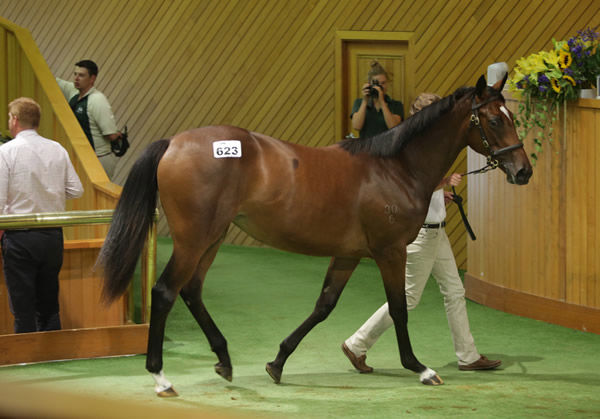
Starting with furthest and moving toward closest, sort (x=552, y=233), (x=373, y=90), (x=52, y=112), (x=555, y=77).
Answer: (x=373, y=90) → (x=52, y=112) → (x=552, y=233) → (x=555, y=77)

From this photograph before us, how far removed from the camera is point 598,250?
5.76m

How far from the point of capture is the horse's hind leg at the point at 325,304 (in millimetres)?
4629

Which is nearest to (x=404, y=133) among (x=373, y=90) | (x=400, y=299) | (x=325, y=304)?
(x=400, y=299)

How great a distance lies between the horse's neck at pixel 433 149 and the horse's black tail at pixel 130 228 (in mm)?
1358

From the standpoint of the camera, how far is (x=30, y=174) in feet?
15.7

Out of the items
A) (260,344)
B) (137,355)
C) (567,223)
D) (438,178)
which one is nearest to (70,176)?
(137,355)

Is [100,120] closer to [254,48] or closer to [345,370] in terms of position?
[254,48]

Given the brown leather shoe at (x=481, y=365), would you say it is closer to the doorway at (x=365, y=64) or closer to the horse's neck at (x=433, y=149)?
the horse's neck at (x=433, y=149)

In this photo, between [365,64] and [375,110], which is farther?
[365,64]

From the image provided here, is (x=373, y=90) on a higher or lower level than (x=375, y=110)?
higher

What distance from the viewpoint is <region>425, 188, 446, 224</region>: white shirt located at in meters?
4.89

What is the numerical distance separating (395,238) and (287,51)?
512 cm

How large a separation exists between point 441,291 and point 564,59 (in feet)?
6.53

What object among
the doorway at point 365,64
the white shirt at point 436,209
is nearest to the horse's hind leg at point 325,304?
the white shirt at point 436,209
